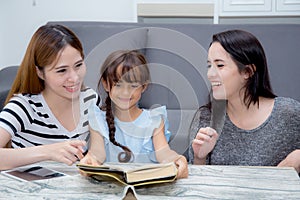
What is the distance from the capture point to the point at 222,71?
1.38 m

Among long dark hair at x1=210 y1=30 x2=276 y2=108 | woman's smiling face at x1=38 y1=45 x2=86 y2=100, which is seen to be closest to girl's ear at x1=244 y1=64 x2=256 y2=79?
long dark hair at x1=210 y1=30 x2=276 y2=108

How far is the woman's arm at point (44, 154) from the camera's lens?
113 centimetres

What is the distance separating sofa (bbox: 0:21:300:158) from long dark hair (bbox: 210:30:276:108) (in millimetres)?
580

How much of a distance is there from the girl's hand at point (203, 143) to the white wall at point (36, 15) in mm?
1937

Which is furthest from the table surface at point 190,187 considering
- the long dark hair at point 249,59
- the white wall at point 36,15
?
the white wall at point 36,15

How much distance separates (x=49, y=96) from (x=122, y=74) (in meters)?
0.34

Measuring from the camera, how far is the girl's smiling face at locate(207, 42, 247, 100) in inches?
53.7

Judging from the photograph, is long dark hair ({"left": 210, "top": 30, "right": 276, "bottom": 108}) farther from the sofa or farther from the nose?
the sofa

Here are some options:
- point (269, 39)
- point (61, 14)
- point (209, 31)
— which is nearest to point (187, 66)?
point (209, 31)

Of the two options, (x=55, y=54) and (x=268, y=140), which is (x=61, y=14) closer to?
(x=55, y=54)

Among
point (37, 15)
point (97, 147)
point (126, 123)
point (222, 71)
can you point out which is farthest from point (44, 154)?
point (37, 15)

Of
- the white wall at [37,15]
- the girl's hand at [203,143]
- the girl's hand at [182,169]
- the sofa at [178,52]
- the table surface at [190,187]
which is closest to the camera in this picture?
the table surface at [190,187]

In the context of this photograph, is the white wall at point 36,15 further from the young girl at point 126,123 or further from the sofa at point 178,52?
the young girl at point 126,123

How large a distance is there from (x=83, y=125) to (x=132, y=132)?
0.18m
